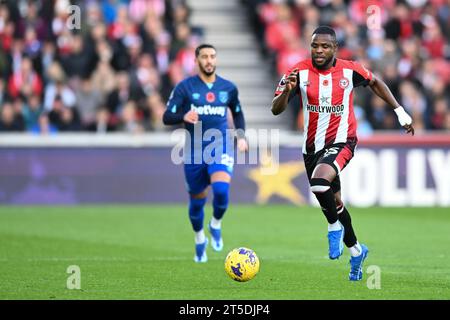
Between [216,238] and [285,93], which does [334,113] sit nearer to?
[285,93]

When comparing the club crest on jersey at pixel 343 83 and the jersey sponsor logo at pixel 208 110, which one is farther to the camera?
the jersey sponsor logo at pixel 208 110

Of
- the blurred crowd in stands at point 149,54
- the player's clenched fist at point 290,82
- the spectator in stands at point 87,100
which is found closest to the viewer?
the player's clenched fist at point 290,82

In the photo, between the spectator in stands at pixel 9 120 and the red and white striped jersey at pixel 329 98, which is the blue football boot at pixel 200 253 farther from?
the spectator in stands at pixel 9 120

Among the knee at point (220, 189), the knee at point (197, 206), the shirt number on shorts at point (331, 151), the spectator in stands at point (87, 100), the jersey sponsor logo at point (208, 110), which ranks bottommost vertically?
the knee at point (197, 206)

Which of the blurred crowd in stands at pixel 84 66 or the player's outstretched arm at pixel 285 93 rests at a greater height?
the blurred crowd in stands at pixel 84 66

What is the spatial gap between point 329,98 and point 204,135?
2.68 meters

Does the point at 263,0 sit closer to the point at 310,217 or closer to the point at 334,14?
the point at 334,14

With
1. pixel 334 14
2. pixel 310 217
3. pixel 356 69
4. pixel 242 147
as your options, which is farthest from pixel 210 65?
pixel 334 14

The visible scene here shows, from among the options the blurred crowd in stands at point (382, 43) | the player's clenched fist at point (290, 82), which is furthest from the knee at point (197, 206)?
the blurred crowd in stands at point (382, 43)

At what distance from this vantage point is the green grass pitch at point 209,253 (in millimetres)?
11023

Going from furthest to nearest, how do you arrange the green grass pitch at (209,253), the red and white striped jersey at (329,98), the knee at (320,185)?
the red and white striped jersey at (329,98)
the knee at (320,185)
the green grass pitch at (209,253)

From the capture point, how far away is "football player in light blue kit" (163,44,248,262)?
13969mm

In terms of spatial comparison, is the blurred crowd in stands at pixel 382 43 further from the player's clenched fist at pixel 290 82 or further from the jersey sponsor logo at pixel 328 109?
the player's clenched fist at pixel 290 82

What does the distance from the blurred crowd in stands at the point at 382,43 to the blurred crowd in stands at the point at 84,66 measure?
97.5 inches
